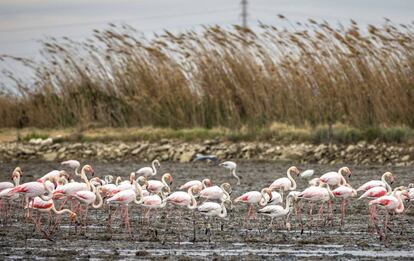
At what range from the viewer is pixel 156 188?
15.7 m

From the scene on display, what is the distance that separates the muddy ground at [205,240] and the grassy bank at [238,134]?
284 inches

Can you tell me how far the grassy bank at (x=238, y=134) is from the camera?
23.6 meters

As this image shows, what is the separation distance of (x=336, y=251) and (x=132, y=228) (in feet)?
11.3

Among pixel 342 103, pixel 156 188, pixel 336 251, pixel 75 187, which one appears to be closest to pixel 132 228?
pixel 75 187

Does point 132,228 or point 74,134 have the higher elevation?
point 132,228

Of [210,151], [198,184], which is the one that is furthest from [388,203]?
[210,151]

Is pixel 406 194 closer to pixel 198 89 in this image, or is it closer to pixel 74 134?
pixel 198 89

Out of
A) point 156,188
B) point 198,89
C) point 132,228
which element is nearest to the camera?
point 132,228

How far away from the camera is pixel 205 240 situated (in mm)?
12367

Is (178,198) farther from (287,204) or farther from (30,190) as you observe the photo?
(30,190)

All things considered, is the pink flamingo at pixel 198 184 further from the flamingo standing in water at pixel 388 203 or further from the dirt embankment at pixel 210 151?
the dirt embankment at pixel 210 151

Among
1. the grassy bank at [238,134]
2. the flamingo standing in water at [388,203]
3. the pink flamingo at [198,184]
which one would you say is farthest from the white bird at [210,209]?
the grassy bank at [238,134]

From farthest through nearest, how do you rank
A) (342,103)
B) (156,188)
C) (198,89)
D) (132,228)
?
1. (198,89)
2. (342,103)
3. (156,188)
4. (132,228)

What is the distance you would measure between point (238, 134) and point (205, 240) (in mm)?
13133
